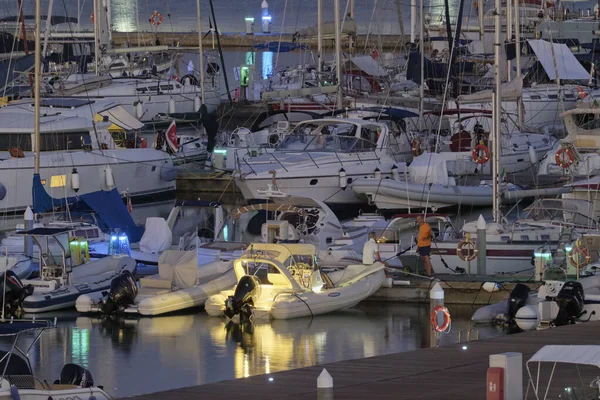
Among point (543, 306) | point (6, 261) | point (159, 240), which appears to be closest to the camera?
point (543, 306)

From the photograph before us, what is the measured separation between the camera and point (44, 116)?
3916cm

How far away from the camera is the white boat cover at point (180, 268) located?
26.5m

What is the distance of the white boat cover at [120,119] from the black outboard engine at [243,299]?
18.7 metres

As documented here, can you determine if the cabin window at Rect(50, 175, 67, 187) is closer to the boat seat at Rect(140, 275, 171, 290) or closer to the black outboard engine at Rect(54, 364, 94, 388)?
the boat seat at Rect(140, 275, 171, 290)

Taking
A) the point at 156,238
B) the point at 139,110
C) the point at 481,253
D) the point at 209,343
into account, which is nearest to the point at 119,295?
the point at 209,343

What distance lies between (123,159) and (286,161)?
16.1 ft

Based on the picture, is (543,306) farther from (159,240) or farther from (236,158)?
(236,158)

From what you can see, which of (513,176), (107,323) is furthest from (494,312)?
(513,176)

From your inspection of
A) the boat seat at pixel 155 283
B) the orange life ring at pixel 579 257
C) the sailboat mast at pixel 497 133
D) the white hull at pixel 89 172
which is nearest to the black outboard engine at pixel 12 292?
the boat seat at pixel 155 283

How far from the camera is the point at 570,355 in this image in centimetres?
1355

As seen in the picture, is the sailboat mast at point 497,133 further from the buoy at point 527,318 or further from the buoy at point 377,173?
the buoy at point 377,173

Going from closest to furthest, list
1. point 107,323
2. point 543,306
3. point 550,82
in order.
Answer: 1. point 543,306
2. point 107,323
3. point 550,82

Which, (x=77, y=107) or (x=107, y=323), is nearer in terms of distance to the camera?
(x=107, y=323)

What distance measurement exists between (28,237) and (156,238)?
8.72ft
